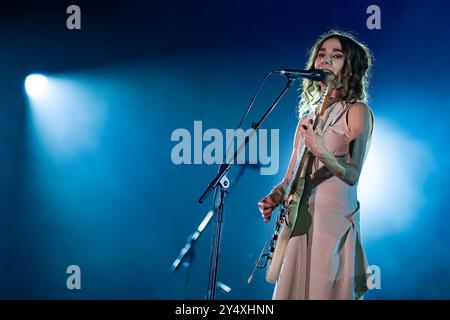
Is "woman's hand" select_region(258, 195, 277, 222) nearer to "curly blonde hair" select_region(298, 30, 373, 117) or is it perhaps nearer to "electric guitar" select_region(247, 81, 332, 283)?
"electric guitar" select_region(247, 81, 332, 283)

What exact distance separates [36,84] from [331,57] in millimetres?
2038

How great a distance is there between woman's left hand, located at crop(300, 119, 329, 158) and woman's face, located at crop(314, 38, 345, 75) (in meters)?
0.46

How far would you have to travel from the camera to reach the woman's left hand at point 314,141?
178 cm

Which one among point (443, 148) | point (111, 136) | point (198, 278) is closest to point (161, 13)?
point (111, 136)

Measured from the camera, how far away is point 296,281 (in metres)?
1.92

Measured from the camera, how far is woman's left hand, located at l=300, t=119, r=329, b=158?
178 centimetres

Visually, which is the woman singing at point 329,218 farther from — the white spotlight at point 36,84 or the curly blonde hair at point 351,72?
the white spotlight at point 36,84

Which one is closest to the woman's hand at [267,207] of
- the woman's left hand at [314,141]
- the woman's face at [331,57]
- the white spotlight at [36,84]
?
the woman's left hand at [314,141]

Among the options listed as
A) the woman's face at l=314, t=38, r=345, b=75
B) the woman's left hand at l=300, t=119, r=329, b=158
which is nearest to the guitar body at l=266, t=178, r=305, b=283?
the woman's left hand at l=300, t=119, r=329, b=158

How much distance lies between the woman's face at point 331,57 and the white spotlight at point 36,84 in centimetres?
190

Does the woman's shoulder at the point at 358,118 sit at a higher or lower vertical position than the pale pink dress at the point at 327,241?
higher

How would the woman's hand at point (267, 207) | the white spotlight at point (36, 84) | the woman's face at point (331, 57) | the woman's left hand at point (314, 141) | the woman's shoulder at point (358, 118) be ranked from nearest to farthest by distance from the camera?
1. the woman's left hand at point (314, 141)
2. the woman's shoulder at point (358, 118)
3. the woman's hand at point (267, 207)
4. the woman's face at point (331, 57)
5. the white spotlight at point (36, 84)

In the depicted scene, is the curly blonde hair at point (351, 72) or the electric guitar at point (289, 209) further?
the curly blonde hair at point (351, 72)

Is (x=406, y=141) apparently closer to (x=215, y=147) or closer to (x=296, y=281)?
(x=215, y=147)
